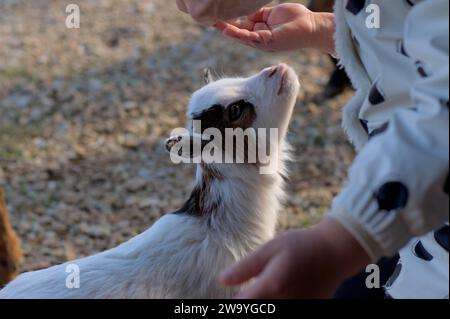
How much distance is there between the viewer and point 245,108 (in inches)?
62.2

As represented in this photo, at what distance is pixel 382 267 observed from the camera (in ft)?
5.10

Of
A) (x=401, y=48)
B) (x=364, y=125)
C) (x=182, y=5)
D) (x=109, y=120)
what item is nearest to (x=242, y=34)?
(x=182, y=5)

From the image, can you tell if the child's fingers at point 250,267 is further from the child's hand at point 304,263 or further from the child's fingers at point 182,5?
the child's fingers at point 182,5

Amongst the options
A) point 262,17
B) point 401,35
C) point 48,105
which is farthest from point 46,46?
point 401,35

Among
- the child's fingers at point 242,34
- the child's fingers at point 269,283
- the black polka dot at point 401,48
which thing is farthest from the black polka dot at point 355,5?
the child's fingers at point 269,283

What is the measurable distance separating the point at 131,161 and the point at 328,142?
37.0 inches

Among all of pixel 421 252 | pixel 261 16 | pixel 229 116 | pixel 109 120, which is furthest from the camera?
pixel 109 120

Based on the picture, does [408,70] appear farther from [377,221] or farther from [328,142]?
[328,142]

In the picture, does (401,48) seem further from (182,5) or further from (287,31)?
(287,31)

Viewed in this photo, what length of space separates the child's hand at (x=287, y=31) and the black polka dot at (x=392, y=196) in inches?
31.0

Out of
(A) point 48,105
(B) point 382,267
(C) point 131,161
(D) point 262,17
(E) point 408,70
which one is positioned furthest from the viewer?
(A) point 48,105

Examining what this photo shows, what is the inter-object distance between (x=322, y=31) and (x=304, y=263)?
869mm

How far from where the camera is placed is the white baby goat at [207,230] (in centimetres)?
145
